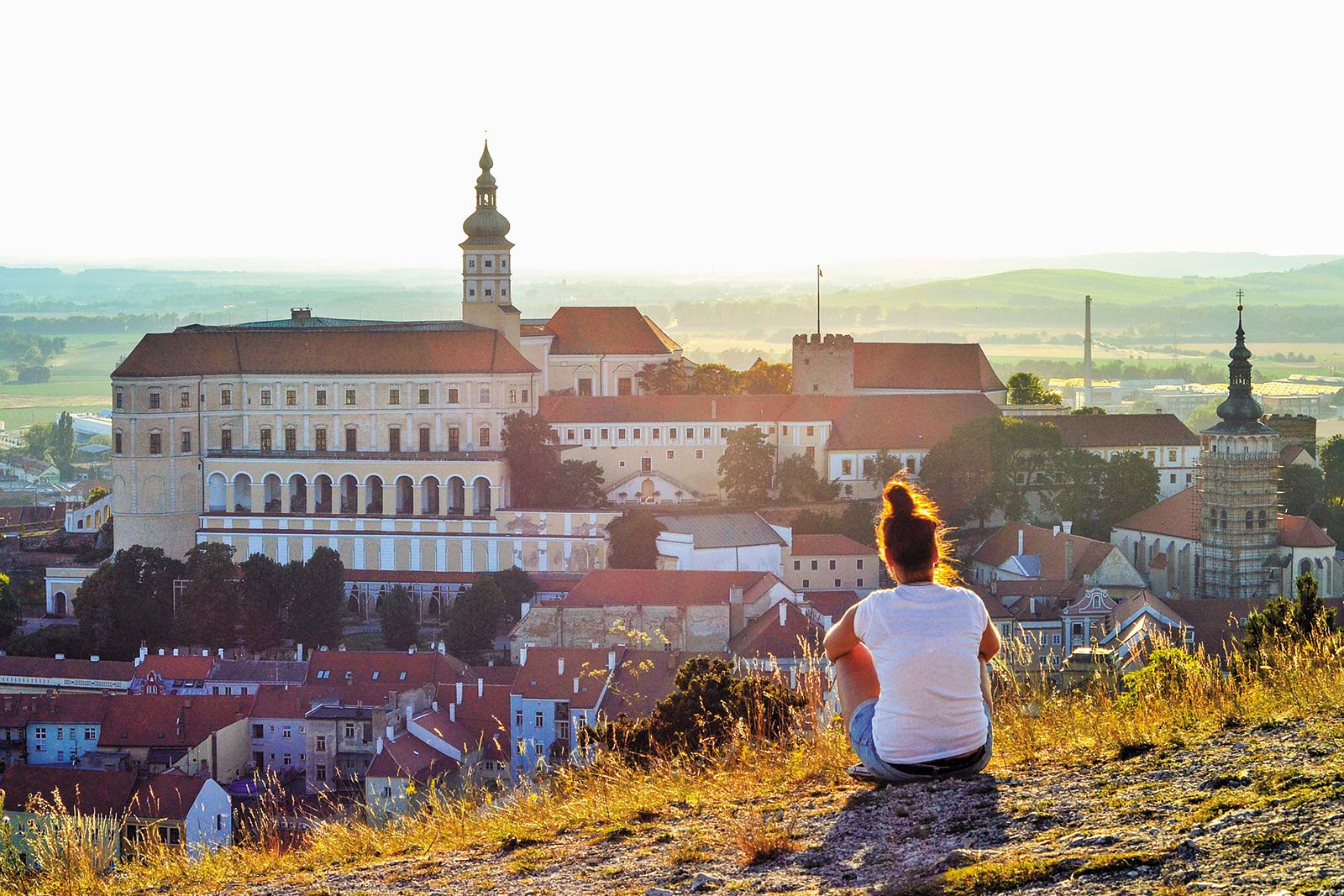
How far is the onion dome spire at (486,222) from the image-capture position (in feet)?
237

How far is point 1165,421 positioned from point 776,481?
51.1ft

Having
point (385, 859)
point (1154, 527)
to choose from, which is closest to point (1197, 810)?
point (385, 859)

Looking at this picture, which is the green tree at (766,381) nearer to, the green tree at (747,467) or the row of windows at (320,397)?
the green tree at (747,467)

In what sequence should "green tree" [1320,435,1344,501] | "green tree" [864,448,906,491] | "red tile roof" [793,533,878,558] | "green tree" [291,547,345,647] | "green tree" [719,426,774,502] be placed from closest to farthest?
"red tile roof" [793,533,878,558]
"green tree" [291,547,345,647]
"green tree" [719,426,774,502]
"green tree" [864,448,906,491]
"green tree" [1320,435,1344,501]

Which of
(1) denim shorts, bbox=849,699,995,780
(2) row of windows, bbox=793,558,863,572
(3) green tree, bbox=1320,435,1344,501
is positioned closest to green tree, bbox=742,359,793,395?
(2) row of windows, bbox=793,558,863,572

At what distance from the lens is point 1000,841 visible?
333 inches

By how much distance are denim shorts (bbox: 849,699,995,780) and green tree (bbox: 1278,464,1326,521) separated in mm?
55841

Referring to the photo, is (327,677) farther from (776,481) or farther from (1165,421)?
(1165,421)

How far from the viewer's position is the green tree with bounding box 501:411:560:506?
6178 cm

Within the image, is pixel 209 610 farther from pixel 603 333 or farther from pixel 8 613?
pixel 603 333

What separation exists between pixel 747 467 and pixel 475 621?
490 inches

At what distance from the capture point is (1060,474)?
2438 inches

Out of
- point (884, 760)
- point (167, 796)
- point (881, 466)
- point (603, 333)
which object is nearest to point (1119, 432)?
point (881, 466)

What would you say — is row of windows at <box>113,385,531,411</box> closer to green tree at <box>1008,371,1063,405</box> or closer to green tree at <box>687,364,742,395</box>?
green tree at <box>687,364,742,395</box>
